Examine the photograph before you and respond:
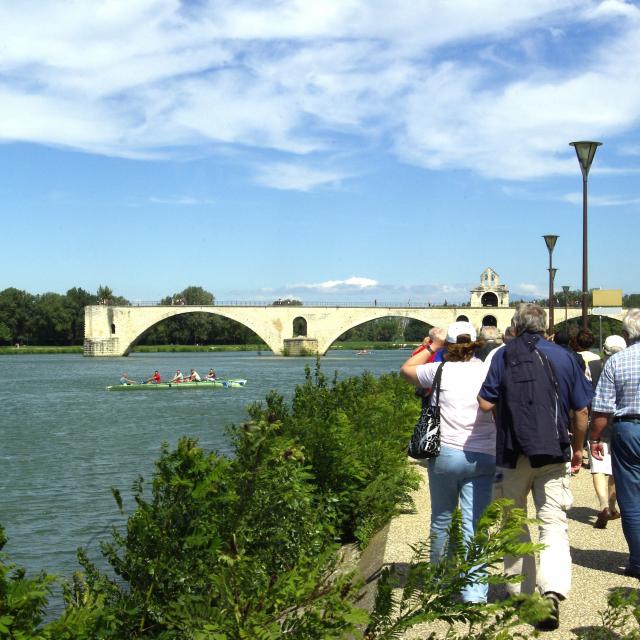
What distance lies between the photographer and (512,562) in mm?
4988

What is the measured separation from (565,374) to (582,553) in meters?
1.91

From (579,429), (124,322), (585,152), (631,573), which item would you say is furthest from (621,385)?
(124,322)

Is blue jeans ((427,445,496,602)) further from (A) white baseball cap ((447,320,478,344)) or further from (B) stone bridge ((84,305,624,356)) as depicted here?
(B) stone bridge ((84,305,624,356))

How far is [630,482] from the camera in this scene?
213 inches

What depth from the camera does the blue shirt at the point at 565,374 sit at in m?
4.93

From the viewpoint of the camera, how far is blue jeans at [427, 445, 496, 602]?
492 cm

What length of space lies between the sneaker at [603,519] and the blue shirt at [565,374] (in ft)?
7.96

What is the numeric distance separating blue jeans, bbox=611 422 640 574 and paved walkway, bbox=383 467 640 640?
24cm

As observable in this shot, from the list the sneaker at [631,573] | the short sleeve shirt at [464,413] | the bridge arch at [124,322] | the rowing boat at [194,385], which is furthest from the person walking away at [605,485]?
the bridge arch at [124,322]

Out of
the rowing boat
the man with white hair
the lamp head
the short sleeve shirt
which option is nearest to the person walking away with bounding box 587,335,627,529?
the man with white hair

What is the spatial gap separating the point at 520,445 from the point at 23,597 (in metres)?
2.96

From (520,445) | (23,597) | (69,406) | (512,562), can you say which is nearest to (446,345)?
(520,445)

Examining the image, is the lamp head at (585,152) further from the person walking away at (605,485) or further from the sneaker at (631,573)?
the sneaker at (631,573)

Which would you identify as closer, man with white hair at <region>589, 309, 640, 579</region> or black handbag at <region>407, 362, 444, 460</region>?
black handbag at <region>407, 362, 444, 460</region>
